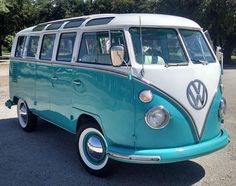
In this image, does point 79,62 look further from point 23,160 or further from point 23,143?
point 23,143

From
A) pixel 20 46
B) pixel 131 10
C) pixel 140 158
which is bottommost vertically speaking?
pixel 140 158

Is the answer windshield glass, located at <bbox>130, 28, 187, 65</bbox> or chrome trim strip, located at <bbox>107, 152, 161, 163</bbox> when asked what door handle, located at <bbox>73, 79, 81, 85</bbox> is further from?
chrome trim strip, located at <bbox>107, 152, 161, 163</bbox>

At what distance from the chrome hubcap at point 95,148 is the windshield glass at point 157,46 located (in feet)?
4.41

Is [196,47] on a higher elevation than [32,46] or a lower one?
higher

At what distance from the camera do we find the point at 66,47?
6289 millimetres

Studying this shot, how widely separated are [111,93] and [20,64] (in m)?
3.65

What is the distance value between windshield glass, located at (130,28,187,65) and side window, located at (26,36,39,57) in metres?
3.01

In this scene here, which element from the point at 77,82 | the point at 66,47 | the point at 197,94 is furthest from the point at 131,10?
the point at 197,94

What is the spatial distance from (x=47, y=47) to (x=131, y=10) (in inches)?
1540

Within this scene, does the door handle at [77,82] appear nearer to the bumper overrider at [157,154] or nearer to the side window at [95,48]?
the side window at [95,48]

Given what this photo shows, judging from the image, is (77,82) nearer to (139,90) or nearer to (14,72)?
(139,90)

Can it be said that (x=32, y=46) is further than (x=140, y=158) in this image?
Yes

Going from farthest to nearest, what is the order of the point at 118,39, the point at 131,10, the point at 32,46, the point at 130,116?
the point at 131,10 < the point at 32,46 < the point at 118,39 < the point at 130,116

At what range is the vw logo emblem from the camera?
4.98 m
